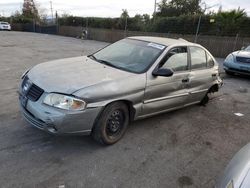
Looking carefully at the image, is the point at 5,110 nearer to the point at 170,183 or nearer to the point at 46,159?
the point at 46,159

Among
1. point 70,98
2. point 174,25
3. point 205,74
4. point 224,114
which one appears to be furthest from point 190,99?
point 174,25

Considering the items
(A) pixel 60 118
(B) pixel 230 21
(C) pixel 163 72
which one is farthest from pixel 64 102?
(B) pixel 230 21

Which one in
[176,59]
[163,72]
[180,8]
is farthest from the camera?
[180,8]

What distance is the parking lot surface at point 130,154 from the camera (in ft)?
9.87

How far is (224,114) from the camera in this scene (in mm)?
5559

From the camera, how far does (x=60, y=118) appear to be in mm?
3131

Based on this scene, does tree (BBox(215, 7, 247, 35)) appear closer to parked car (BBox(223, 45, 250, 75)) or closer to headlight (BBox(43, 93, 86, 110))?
parked car (BBox(223, 45, 250, 75))

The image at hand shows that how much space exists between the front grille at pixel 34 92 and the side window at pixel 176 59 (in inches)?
80.6

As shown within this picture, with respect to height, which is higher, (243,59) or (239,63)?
(243,59)

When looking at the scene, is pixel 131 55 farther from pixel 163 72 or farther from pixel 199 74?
pixel 199 74

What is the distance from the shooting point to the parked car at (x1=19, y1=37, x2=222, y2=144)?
10.6 feet

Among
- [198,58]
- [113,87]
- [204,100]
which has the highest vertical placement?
[198,58]

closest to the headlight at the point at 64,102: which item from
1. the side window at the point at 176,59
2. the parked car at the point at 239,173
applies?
Result: the side window at the point at 176,59

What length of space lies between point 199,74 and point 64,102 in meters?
3.00
